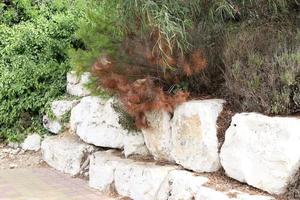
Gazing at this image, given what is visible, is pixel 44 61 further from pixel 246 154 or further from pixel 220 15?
pixel 246 154

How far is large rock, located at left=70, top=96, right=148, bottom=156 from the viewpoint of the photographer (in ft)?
20.8

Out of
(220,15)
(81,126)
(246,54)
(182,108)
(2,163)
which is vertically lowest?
(2,163)

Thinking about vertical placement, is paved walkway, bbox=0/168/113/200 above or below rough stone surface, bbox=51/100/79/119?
below

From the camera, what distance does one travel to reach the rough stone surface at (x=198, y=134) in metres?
5.25

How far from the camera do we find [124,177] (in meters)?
6.05

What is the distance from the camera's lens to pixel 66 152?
7312mm

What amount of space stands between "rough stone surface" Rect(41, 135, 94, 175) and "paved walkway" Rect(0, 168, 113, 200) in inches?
5.0

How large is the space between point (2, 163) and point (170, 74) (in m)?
3.44

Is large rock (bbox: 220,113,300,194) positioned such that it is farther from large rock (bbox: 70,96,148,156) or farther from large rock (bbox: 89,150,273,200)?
large rock (bbox: 70,96,148,156)

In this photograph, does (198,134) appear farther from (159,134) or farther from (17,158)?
(17,158)

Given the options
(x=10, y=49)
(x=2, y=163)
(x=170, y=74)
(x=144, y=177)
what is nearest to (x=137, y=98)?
(x=170, y=74)

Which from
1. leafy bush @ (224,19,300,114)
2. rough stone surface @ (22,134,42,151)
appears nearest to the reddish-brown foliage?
leafy bush @ (224,19,300,114)

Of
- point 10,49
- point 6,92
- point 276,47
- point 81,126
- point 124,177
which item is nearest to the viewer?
point 276,47

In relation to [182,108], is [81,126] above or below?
below
